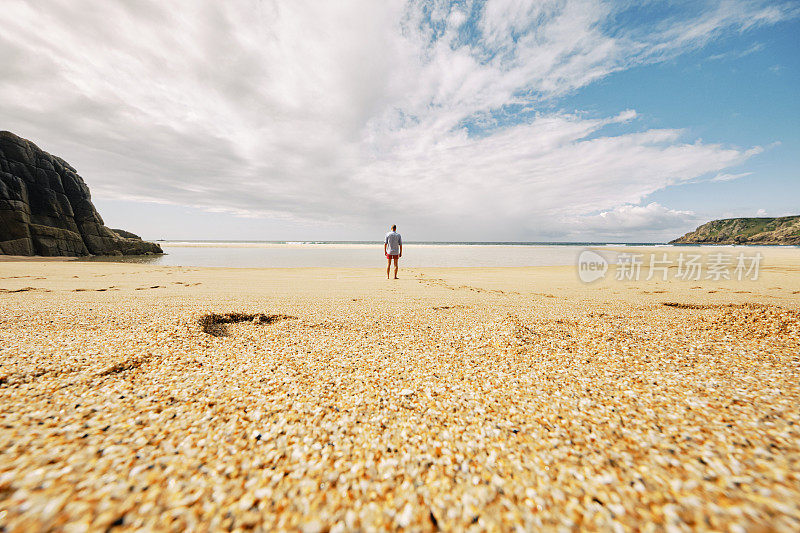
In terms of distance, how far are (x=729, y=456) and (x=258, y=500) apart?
2960mm

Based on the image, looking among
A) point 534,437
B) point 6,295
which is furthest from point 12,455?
point 6,295

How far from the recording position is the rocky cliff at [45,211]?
24.3 metres

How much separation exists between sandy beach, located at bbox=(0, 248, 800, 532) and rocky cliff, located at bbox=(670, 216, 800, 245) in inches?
4890

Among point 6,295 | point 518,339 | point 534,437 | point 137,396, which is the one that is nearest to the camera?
point 534,437

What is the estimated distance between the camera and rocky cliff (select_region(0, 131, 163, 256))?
79.7 ft

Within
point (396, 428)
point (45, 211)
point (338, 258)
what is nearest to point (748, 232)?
point (338, 258)

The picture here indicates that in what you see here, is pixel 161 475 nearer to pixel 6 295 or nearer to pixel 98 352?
pixel 98 352

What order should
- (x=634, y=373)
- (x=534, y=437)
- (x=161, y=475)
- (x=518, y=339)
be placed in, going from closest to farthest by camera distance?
(x=161, y=475) < (x=534, y=437) < (x=634, y=373) < (x=518, y=339)


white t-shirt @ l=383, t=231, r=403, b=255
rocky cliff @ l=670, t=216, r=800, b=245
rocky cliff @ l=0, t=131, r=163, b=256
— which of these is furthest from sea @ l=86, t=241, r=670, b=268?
rocky cliff @ l=670, t=216, r=800, b=245

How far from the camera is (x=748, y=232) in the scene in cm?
9781

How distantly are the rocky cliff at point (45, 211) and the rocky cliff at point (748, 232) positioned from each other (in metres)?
143

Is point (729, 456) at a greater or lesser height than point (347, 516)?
greater

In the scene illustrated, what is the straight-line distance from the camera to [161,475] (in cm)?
172

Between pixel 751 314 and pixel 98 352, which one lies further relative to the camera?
pixel 751 314
